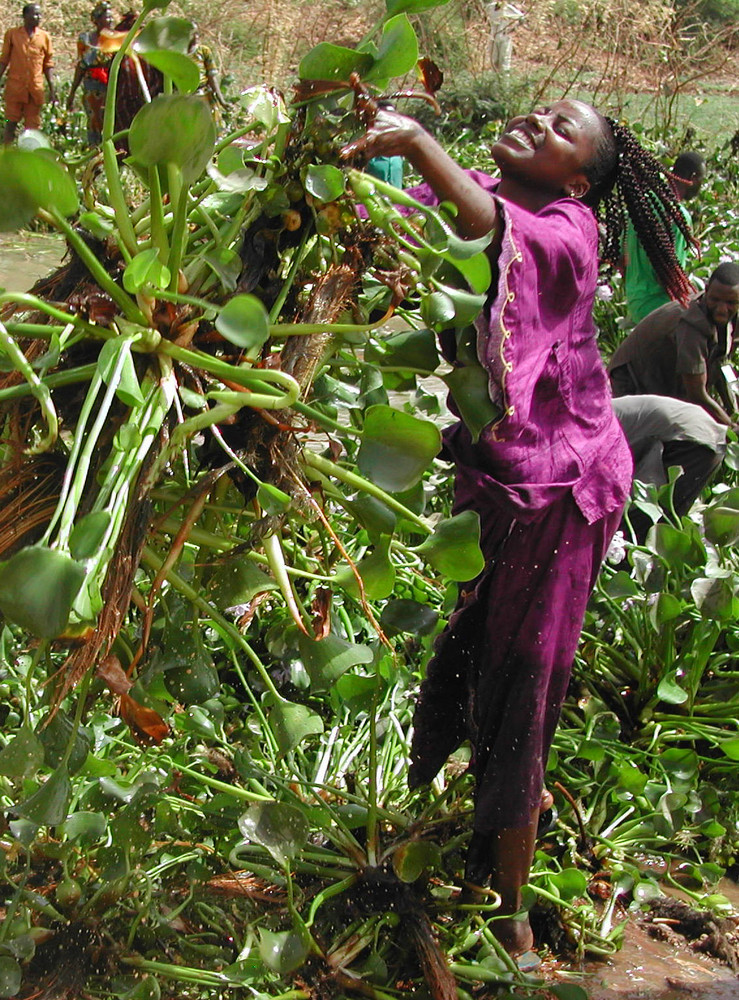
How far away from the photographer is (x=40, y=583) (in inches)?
47.9

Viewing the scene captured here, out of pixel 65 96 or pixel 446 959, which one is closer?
pixel 446 959

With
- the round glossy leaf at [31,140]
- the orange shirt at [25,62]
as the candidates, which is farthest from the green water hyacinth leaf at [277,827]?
the orange shirt at [25,62]

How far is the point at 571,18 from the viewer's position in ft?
44.5

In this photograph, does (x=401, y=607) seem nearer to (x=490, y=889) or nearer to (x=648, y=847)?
(x=490, y=889)

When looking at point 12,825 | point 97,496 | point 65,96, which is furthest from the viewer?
point 65,96

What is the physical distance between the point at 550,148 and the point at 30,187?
0.95 meters

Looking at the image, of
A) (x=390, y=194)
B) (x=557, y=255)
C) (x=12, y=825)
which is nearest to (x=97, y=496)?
(x=390, y=194)

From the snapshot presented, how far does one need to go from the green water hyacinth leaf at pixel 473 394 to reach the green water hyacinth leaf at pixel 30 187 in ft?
1.97

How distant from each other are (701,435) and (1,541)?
282 centimetres

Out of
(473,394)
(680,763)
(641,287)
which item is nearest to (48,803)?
(473,394)

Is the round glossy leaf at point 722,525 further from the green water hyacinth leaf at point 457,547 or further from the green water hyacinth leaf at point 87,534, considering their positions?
the green water hyacinth leaf at point 87,534

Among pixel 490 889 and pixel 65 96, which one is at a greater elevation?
pixel 490 889

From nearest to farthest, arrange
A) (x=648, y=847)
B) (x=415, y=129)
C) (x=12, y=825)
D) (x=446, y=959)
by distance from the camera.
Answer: (x=415, y=129), (x=12, y=825), (x=446, y=959), (x=648, y=847)

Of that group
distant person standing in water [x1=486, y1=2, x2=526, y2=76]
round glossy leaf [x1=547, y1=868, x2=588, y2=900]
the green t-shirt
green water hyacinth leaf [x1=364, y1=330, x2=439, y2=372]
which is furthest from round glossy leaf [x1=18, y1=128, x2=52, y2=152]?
distant person standing in water [x1=486, y1=2, x2=526, y2=76]
